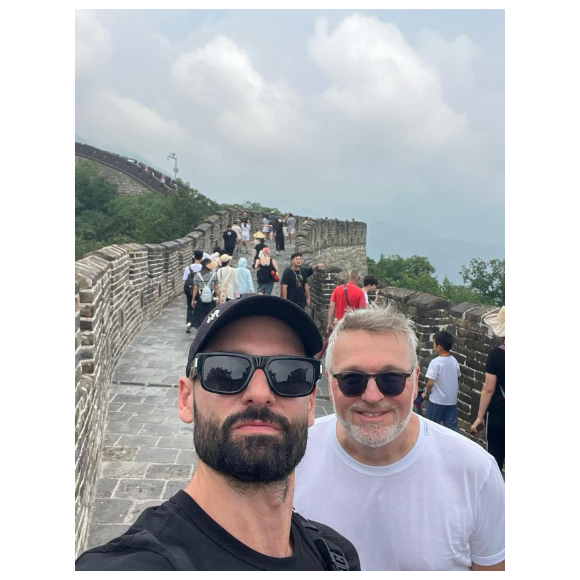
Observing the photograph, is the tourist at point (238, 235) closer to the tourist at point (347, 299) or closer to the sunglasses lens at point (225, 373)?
the tourist at point (347, 299)

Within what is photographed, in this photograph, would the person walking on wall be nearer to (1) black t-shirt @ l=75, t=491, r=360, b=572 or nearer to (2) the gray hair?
(2) the gray hair

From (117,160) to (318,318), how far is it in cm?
3349

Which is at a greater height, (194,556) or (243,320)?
(243,320)

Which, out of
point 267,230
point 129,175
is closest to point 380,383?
point 267,230

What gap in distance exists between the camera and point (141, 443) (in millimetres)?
5203

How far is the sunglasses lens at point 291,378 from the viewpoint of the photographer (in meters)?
1.37

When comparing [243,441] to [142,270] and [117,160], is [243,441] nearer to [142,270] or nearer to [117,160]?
[142,270]

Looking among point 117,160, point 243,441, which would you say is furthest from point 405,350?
point 117,160

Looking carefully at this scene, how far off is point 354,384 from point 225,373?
0.92 meters

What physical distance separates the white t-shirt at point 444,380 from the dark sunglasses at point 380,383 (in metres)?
3.13

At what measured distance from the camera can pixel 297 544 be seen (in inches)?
54.1

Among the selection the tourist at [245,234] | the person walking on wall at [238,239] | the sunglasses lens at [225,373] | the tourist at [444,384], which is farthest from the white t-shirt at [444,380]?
the tourist at [245,234]

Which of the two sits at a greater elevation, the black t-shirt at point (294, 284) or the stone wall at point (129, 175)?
the stone wall at point (129, 175)

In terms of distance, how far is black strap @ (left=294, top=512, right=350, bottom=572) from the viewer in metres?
1.33
